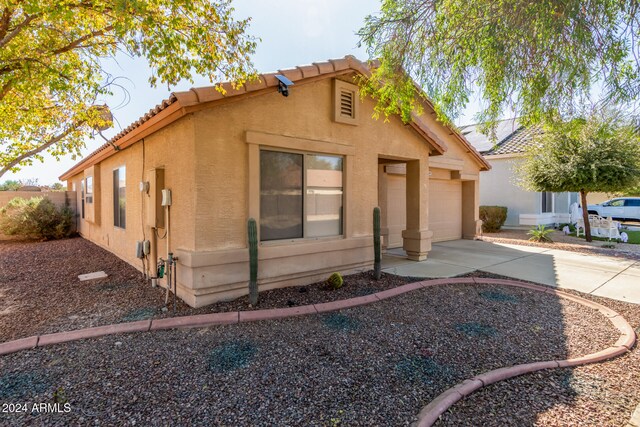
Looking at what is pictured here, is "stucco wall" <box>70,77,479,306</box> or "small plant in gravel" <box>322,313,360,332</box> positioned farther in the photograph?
"stucco wall" <box>70,77,479,306</box>

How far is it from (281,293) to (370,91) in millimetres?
4473

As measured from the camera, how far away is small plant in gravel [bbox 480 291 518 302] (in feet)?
19.1

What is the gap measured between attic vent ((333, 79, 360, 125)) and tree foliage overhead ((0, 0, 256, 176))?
1.91m

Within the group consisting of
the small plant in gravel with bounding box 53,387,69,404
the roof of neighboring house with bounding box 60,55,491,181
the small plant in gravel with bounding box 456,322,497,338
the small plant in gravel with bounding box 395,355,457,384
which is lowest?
the small plant in gravel with bounding box 395,355,457,384

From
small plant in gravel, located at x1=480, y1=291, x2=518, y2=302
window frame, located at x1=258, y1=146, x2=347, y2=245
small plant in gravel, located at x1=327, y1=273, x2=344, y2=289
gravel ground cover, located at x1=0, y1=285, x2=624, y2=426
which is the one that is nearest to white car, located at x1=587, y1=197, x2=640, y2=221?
small plant in gravel, located at x1=480, y1=291, x2=518, y2=302

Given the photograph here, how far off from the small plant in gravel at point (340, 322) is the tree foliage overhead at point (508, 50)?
3.92 m

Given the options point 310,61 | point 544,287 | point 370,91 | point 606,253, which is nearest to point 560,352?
point 544,287

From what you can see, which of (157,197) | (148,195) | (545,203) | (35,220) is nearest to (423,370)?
(157,197)

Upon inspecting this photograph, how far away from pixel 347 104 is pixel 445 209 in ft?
25.2

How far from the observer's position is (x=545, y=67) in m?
4.84

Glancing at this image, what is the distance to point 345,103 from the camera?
6.99 m

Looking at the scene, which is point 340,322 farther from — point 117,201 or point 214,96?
point 117,201

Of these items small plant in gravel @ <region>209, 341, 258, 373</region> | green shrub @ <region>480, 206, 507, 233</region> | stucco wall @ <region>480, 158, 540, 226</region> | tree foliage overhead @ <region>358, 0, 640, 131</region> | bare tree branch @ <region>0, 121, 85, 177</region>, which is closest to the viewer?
small plant in gravel @ <region>209, 341, 258, 373</region>

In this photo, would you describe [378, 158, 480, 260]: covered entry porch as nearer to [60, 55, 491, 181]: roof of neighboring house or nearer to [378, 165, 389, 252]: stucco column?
[378, 165, 389, 252]: stucco column
